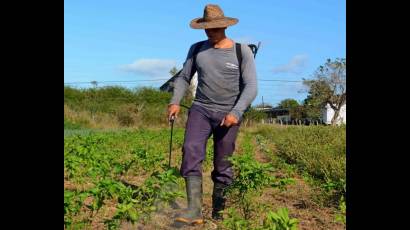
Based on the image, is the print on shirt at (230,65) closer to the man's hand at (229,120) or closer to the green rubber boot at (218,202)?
the man's hand at (229,120)

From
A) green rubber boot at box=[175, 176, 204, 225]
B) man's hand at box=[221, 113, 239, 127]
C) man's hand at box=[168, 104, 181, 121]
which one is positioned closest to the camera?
green rubber boot at box=[175, 176, 204, 225]

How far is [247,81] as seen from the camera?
4.50m

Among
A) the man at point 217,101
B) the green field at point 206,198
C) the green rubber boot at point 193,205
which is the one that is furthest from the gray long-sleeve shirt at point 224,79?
the green rubber boot at point 193,205

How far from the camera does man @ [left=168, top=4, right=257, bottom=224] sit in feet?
14.5

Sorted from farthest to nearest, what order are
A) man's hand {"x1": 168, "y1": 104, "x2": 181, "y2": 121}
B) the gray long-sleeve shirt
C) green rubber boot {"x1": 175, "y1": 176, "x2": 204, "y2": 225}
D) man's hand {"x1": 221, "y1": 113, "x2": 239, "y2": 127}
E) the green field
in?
man's hand {"x1": 168, "y1": 104, "x2": 181, "y2": 121}
the gray long-sleeve shirt
man's hand {"x1": 221, "y1": 113, "x2": 239, "y2": 127}
green rubber boot {"x1": 175, "y1": 176, "x2": 204, "y2": 225}
the green field

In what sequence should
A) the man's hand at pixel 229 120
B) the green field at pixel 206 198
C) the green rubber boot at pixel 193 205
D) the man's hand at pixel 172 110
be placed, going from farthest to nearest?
the man's hand at pixel 172 110 < the man's hand at pixel 229 120 < the green rubber boot at pixel 193 205 < the green field at pixel 206 198

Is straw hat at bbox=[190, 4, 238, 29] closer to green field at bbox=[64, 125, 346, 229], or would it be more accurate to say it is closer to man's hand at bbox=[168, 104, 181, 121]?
man's hand at bbox=[168, 104, 181, 121]

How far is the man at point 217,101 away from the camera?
442 cm

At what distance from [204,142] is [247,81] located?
61cm

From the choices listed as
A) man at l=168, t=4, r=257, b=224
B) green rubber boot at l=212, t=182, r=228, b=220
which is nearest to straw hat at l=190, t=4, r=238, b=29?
man at l=168, t=4, r=257, b=224

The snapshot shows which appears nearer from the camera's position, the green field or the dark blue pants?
the green field

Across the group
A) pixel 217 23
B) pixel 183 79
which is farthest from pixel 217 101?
pixel 217 23
